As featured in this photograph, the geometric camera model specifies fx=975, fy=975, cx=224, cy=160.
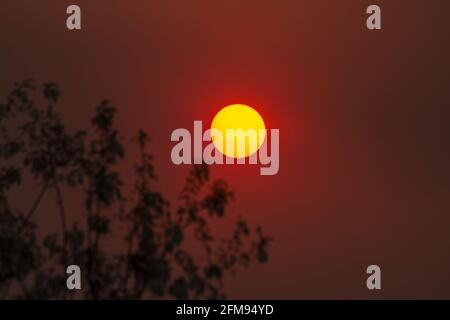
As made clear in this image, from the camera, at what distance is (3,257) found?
8.54 meters

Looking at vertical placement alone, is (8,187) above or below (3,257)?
above

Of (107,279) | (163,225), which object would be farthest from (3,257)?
(163,225)
